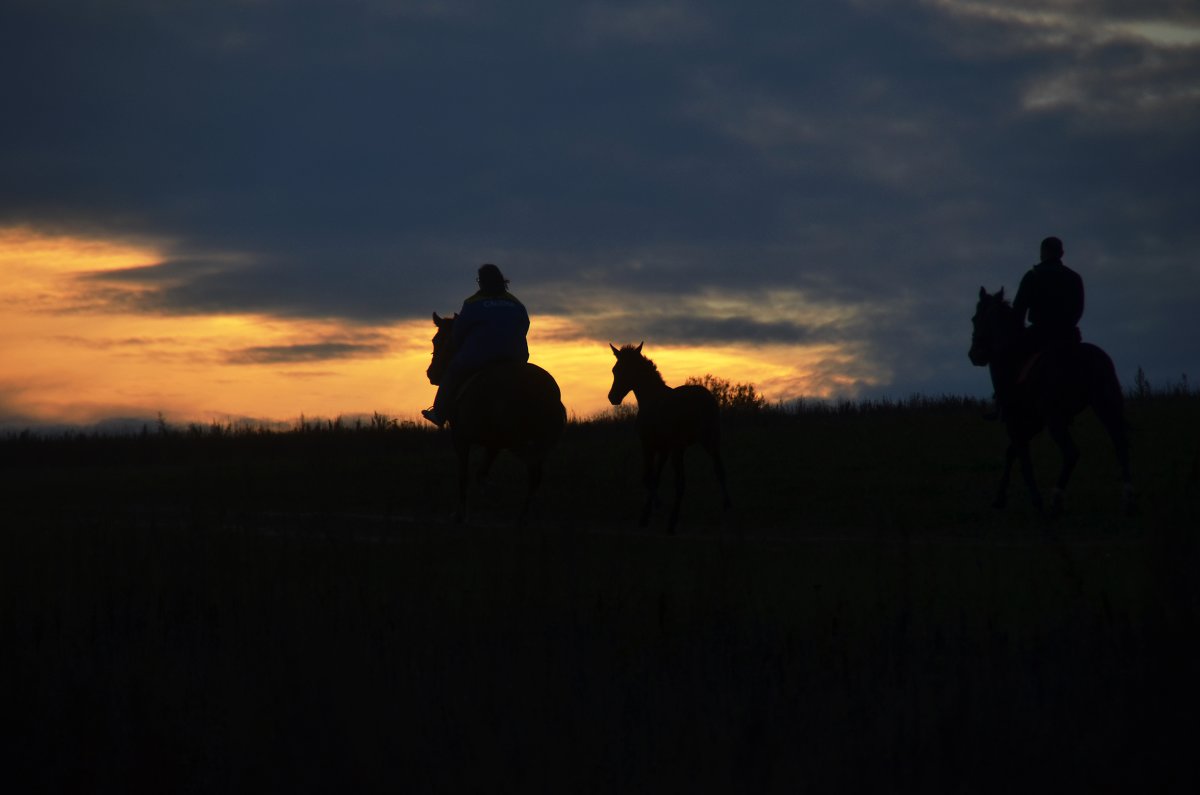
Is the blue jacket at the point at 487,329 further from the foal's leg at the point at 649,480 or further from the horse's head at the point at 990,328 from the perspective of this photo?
the horse's head at the point at 990,328

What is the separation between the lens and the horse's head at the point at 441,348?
1758 cm

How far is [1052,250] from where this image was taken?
55.9 feet

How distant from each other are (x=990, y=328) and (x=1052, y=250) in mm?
1314

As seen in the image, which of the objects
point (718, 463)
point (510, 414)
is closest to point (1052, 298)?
point (718, 463)

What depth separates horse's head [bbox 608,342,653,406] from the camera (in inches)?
690

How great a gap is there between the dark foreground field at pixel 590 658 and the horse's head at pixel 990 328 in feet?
11.3

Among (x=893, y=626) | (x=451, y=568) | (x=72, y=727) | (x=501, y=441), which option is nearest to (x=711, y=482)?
(x=501, y=441)

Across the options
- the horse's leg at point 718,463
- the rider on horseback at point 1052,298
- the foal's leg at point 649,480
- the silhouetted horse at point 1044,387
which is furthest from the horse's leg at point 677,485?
the rider on horseback at point 1052,298

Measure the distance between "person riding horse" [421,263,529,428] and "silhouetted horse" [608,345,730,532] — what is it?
4.73 feet

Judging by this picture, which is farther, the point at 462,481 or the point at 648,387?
the point at 648,387

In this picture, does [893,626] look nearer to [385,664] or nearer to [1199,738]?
[1199,738]

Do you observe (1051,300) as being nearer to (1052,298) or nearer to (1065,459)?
(1052,298)

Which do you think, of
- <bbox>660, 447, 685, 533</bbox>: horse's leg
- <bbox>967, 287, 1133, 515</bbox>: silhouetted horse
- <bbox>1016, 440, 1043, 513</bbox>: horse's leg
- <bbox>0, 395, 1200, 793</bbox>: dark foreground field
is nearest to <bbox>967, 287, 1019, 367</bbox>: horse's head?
<bbox>967, 287, 1133, 515</bbox>: silhouetted horse

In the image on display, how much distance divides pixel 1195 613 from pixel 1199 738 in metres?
1.49
